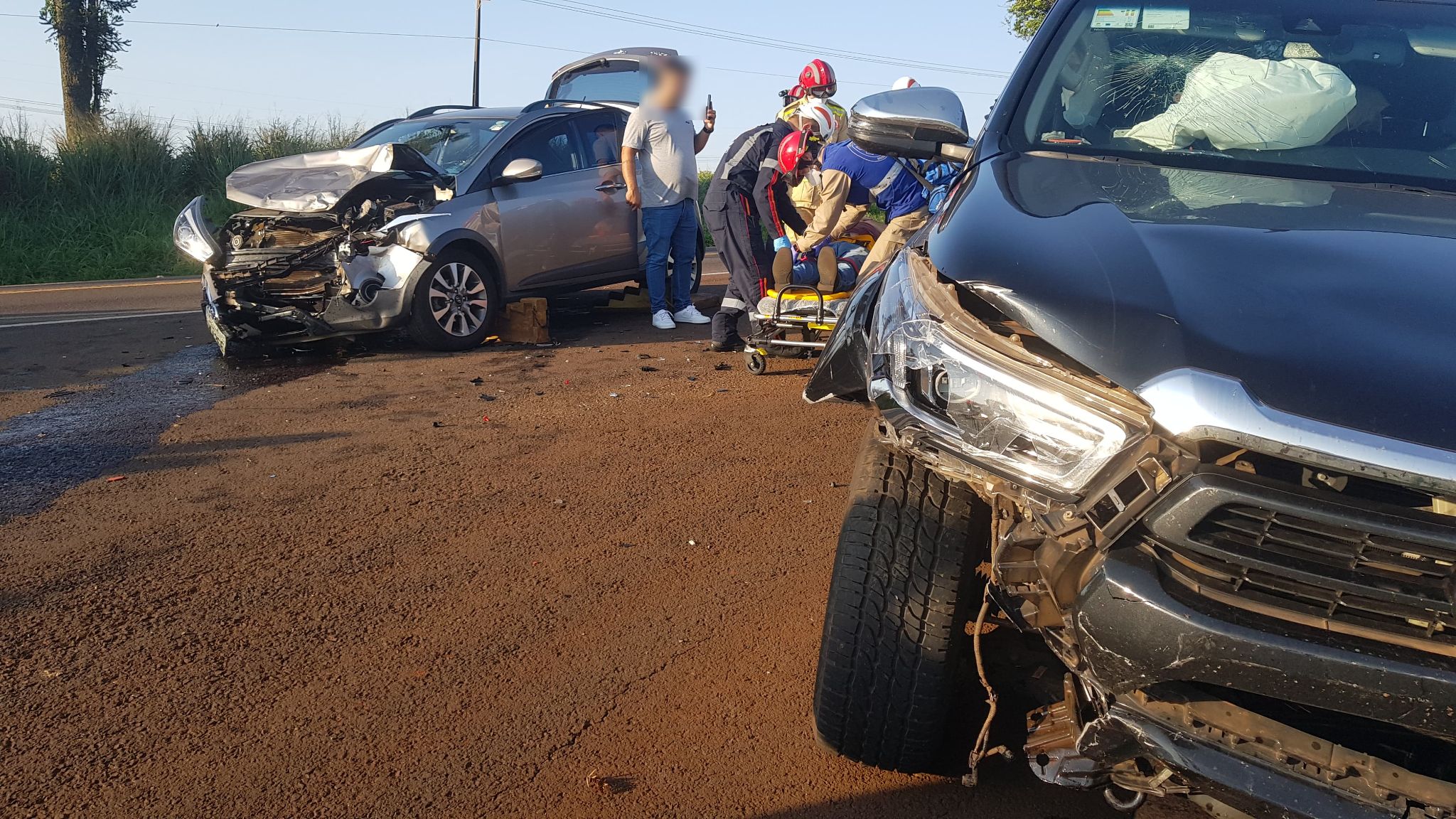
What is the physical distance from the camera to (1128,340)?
1.96 m

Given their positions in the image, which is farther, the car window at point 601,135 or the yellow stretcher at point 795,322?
the car window at point 601,135

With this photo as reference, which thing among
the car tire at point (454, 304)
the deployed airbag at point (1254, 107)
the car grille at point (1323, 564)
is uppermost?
the deployed airbag at point (1254, 107)

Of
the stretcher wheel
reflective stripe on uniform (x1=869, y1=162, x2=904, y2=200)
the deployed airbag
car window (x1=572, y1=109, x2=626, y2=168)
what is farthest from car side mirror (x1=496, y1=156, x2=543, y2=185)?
the deployed airbag

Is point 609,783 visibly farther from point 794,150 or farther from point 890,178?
point 794,150

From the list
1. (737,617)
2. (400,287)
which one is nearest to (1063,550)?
(737,617)

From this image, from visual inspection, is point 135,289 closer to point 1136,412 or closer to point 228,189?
point 228,189

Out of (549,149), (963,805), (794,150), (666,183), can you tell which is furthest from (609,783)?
(549,149)

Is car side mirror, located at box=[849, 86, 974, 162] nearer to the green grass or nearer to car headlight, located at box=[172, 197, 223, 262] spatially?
car headlight, located at box=[172, 197, 223, 262]

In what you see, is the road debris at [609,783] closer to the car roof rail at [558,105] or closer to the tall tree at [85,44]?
the car roof rail at [558,105]

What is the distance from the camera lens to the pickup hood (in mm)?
1823

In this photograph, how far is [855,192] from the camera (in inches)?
289

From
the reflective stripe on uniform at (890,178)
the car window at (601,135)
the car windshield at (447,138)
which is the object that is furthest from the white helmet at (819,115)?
the car windshield at (447,138)

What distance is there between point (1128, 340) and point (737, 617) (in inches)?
81.0

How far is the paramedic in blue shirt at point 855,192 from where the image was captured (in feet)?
23.4
